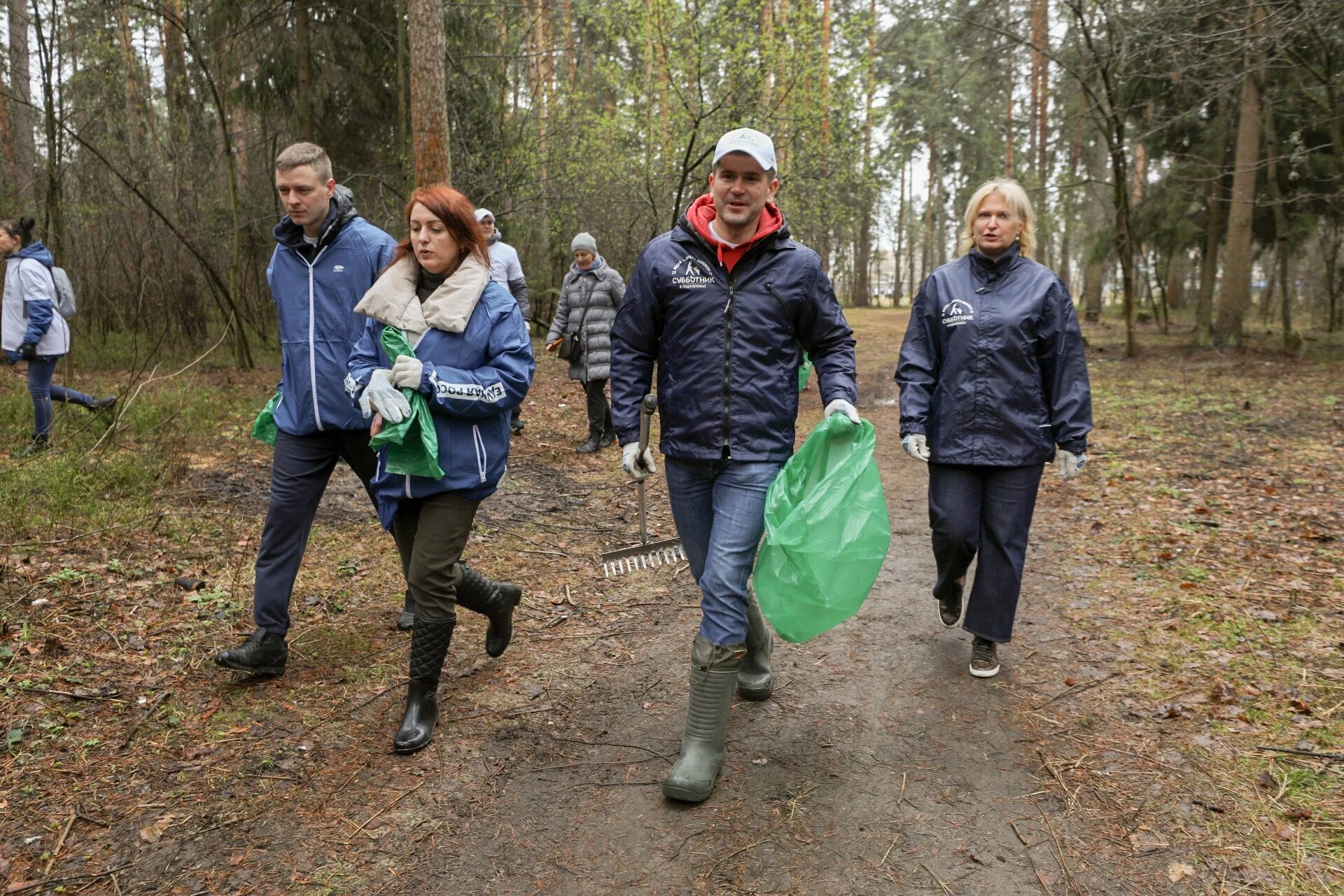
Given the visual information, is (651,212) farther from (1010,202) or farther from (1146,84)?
→ (1010,202)

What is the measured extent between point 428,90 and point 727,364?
20.4 feet

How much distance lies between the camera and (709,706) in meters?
3.21

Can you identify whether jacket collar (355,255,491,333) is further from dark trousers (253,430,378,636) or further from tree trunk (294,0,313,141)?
tree trunk (294,0,313,141)

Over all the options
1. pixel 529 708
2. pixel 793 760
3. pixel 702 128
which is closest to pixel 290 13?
pixel 702 128

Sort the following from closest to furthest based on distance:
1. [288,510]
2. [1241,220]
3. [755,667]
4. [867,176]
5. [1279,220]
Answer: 1. [288,510]
2. [755,667]
3. [1241,220]
4. [1279,220]
5. [867,176]

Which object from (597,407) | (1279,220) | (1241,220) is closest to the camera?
(597,407)

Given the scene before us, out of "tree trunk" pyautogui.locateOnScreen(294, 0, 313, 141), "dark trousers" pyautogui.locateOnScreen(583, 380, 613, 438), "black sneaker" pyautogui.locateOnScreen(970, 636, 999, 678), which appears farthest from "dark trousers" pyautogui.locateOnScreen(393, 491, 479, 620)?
"tree trunk" pyautogui.locateOnScreen(294, 0, 313, 141)

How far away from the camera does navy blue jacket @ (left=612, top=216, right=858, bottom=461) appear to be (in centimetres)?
318

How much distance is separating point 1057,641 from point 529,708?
2.66 m

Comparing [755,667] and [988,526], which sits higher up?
[988,526]

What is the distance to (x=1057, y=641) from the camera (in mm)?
4586

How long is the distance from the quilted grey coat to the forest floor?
255 centimetres

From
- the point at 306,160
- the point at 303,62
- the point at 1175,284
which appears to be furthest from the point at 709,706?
the point at 1175,284

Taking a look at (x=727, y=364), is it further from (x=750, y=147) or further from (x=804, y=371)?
(x=804, y=371)
